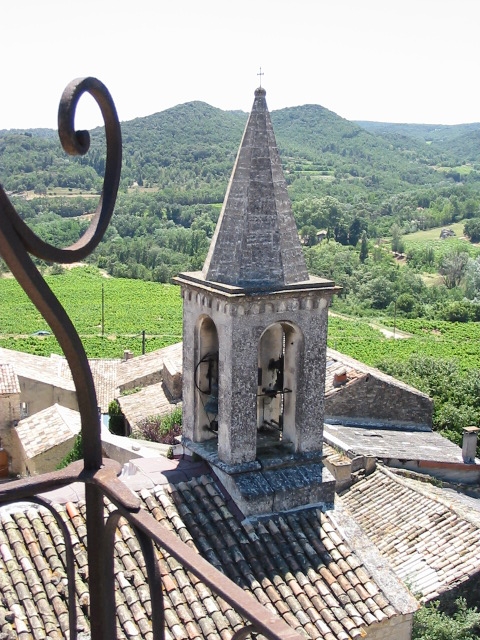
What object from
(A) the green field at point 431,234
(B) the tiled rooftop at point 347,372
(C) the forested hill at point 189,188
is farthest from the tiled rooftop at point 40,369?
(A) the green field at point 431,234

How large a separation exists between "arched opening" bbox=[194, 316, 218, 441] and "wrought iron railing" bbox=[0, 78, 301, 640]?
6601 mm

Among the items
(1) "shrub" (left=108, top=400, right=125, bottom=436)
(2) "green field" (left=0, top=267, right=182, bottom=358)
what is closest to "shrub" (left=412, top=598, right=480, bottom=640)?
(1) "shrub" (left=108, top=400, right=125, bottom=436)

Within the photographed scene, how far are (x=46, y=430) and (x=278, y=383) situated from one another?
11356mm

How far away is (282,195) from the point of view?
8312 mm

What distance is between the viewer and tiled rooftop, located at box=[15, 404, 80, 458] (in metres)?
17.9

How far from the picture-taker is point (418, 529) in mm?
14148

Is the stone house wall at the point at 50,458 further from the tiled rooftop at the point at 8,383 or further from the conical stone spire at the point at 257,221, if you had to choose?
the conical stone spire at the point at 257,221

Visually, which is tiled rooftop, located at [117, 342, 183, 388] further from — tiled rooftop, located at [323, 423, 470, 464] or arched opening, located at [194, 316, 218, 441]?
arched opening, located at [194, 316, 218, 441]

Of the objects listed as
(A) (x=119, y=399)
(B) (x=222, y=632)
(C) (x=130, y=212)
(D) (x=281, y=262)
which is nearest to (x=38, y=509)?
(B) (x=222, y=632)

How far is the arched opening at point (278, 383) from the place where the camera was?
340 inches

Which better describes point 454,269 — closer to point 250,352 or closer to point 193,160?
point 250,352

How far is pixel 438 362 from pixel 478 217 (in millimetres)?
99669

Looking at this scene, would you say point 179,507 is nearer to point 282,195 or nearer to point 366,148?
point 282,195

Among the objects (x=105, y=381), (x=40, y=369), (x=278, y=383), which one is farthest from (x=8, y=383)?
(x=278, y=383)
